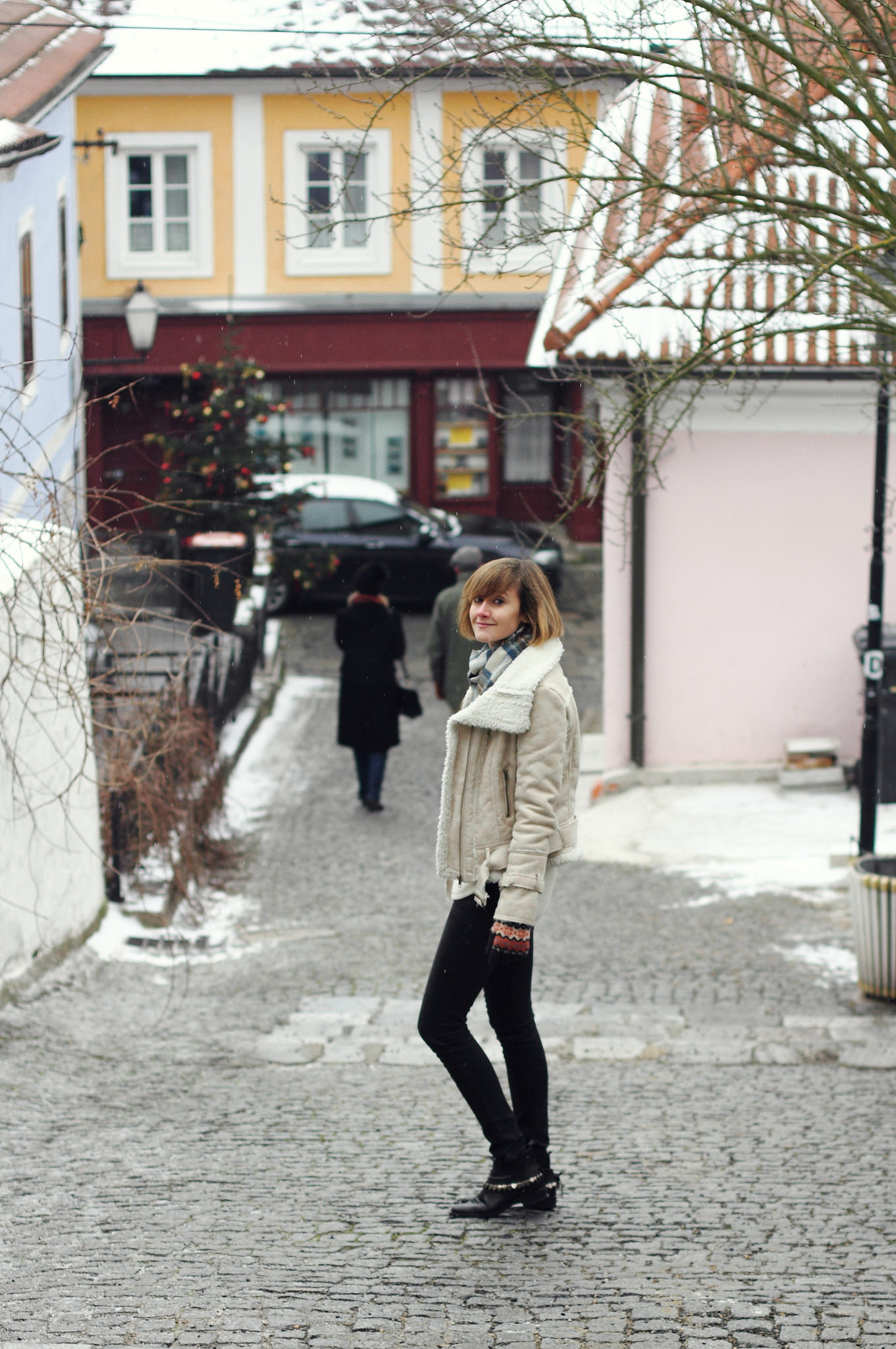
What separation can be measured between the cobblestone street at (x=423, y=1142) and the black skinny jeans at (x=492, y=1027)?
26 cm

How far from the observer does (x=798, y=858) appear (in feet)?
33.4

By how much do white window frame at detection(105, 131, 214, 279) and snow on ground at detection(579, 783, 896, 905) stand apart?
1543 cm

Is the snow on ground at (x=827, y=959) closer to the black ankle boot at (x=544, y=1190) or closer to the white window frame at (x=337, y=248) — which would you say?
the black ankle boot at (x=544, y=1190)

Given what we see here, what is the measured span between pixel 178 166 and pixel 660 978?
19625 millimetres

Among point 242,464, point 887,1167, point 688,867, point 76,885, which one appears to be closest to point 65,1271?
point 887,1167

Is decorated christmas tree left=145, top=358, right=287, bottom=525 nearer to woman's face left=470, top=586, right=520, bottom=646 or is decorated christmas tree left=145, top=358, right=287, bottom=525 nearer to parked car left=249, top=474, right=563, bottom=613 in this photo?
parked car left=249, top=474, right=563, bottom=613

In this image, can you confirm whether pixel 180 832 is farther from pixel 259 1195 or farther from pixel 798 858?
pixel 259 1195

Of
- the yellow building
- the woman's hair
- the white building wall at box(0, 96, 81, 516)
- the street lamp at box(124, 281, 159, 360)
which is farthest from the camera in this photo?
the yellow building

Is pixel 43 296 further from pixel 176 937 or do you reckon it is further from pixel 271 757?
pixel 176 937

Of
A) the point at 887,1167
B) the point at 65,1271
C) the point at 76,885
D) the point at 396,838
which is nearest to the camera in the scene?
the point at 65,1271

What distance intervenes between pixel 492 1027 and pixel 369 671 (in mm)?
7149

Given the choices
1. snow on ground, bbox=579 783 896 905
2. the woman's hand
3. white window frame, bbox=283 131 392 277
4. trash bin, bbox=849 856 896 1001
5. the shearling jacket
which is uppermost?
white window frame, bbox=283 131 392 277

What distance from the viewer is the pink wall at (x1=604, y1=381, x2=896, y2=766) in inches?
478

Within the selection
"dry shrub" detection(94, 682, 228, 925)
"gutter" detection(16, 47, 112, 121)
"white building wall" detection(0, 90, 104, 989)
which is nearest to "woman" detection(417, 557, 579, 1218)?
"white building wall" detection(0, 90, 104, 989)
